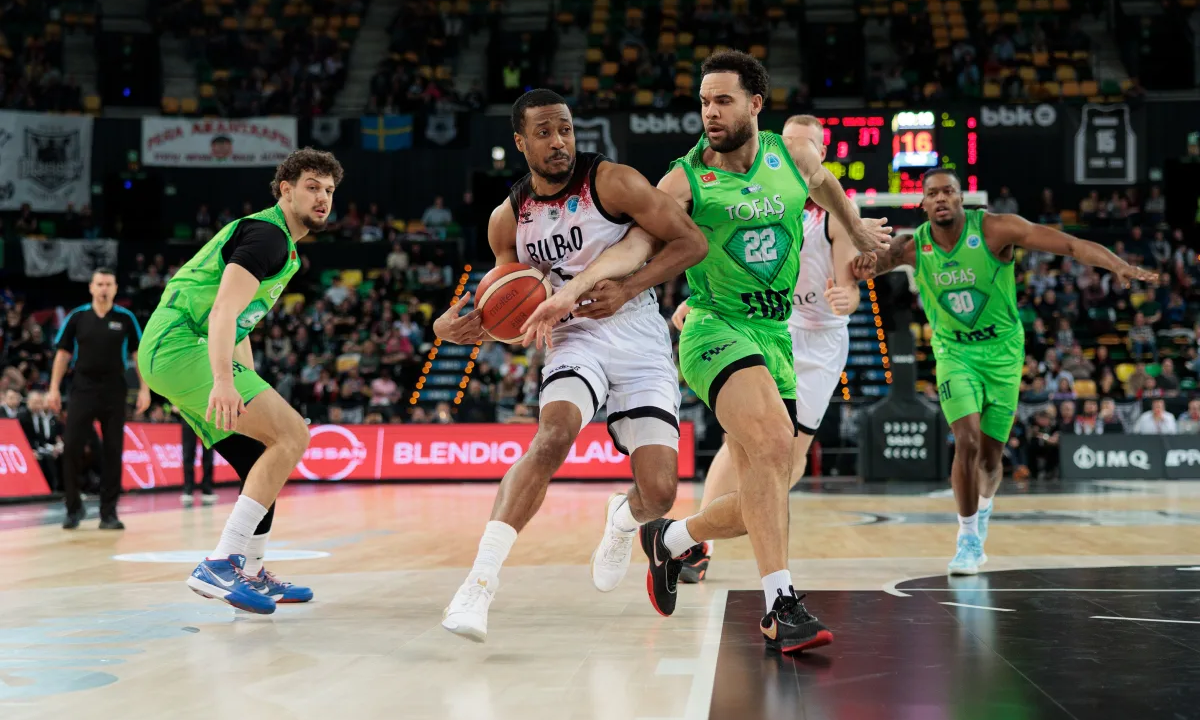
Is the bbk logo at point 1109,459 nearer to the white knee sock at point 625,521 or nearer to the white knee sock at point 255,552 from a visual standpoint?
the white knee sock at point 625,521

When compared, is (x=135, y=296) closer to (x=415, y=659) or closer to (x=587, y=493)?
(x=587, y=493)

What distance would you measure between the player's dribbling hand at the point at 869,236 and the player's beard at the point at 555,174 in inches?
53.6

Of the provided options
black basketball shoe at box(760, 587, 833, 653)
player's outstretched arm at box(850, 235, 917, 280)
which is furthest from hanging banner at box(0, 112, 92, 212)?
black basketball shoe at box(760, 587, 833, 653)

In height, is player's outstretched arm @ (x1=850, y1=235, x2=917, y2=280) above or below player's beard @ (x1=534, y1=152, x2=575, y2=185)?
below

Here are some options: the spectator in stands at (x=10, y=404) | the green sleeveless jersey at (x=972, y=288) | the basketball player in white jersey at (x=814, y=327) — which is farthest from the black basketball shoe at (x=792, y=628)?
the spectator in stands at (x=10, y=404)

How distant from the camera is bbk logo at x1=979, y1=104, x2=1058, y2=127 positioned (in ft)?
68.9

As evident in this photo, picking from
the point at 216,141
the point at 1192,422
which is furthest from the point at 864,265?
the point at 216,141

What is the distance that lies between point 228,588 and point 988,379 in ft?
13.8

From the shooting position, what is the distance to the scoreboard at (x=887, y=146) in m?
15.9

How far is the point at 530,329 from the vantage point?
4148 millimetres

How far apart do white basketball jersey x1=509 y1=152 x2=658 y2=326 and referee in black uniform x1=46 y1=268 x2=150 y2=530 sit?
5.88 meters

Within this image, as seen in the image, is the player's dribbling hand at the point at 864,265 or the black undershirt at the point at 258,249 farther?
the player's dribbling hand at the point at 864,265

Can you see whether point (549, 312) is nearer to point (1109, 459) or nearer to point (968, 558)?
point (968, 558)

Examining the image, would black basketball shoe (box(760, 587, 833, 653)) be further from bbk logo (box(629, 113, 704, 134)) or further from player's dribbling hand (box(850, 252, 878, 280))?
bbk logo (box(629, 113, 704, 134))
